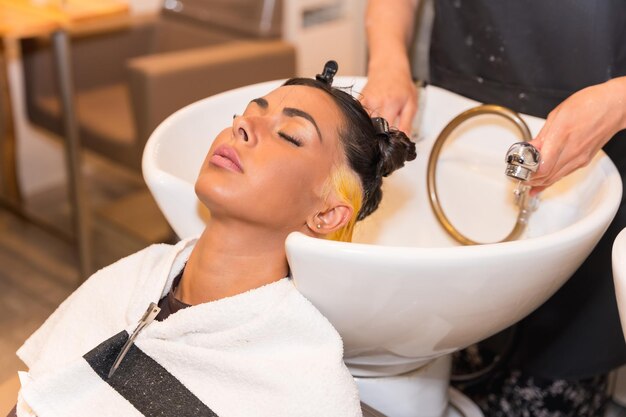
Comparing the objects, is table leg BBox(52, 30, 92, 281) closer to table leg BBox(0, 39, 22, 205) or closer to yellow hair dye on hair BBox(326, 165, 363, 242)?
table leg BBox(0, 39, 22, 205)

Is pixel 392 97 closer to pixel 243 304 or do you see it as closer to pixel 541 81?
pixel 541 81

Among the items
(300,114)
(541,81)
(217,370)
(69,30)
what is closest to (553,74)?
(541,81)

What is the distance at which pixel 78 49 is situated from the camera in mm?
2654

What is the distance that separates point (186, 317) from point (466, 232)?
1.61 ft

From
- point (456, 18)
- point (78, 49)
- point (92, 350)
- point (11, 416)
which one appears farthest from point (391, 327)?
point (78, 49)

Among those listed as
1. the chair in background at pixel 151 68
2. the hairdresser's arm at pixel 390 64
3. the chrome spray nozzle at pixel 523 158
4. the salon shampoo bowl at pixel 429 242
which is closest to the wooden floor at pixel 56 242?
the chair in background at pixel 151 68

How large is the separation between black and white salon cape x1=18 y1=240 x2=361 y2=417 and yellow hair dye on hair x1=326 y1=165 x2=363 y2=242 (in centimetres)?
14

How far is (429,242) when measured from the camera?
1254 millimetres

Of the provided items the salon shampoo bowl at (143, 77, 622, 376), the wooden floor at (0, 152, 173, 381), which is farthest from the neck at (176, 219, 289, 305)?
the wooden floor at (0, 152, 173, 381)

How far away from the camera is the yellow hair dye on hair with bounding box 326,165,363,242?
100 centimetres

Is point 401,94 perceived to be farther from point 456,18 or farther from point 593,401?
point 593,401

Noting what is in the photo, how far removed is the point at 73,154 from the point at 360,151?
152 cm

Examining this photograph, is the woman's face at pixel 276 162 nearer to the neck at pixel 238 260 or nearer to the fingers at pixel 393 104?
the neck at pixel 238 260

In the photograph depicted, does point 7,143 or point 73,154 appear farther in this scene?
point 7,143
